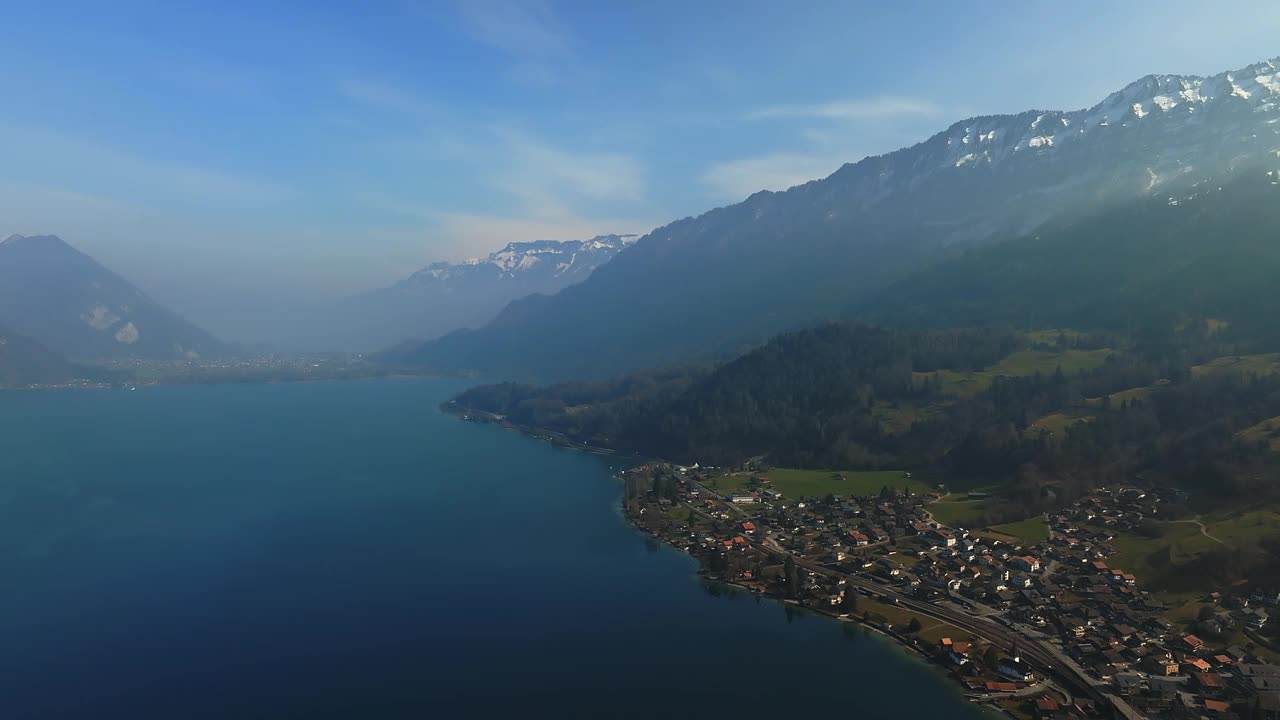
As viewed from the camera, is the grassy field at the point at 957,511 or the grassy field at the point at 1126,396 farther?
the grassy field at the point at 1126,396

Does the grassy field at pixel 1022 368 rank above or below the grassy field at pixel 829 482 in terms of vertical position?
above

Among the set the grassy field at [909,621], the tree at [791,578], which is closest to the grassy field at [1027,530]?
the grassy field at [909,621]

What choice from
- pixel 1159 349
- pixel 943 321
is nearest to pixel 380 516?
pixel 1159 349

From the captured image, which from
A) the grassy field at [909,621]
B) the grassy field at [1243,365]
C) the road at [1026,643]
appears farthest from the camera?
the grassy field at [1243,365]

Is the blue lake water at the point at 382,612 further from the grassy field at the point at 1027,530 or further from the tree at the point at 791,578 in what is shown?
the grassy field at the point at 1027,530

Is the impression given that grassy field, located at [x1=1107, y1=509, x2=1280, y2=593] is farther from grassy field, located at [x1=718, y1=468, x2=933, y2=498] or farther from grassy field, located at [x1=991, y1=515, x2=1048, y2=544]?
grassy field, located at [x1=718, y1=468, x2=933, y2=498]

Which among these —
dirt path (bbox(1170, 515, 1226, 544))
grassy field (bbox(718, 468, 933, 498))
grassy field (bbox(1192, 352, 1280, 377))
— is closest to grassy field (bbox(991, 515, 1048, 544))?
dirt path (bbox(1170, 515, 1226, 544))

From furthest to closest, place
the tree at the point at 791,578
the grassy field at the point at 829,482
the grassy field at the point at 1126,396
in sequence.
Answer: the grassy field at the point at 1126,396, the grassy field at the point at 829,482, the tree at the point at 791,578

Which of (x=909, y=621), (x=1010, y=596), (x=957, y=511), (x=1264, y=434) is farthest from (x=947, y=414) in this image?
(x=909, y=621)
